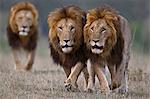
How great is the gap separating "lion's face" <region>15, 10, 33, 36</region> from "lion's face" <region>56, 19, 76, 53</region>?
4.32 m

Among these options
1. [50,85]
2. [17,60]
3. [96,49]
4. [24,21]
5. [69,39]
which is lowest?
[17,60]

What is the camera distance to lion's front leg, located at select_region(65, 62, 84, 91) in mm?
10594

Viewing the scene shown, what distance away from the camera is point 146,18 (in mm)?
29641

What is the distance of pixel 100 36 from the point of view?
34.0 ft

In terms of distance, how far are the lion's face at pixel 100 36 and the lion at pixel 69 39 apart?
0.69ft

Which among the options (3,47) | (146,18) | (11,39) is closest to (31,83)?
(11,39)

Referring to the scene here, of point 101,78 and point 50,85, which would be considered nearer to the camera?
point 101,78

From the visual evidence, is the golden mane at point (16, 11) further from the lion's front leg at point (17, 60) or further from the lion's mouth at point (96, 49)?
the lion's mouth at point (96, 49)

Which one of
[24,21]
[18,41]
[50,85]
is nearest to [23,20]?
[24,21]

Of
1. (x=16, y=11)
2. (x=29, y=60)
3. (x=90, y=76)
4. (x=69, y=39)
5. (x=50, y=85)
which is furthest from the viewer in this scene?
(x=16, y=11)

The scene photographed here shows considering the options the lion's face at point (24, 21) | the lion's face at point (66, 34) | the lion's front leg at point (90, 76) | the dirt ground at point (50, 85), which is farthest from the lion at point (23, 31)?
the lion's face at point (66, 34)

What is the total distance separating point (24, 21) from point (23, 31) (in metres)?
0.25

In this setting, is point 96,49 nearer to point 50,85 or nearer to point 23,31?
point 50,85

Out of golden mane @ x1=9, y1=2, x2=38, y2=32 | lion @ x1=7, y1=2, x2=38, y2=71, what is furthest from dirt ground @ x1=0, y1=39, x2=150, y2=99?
golden mane @ x1=9, y1=2, x2=38, y2=32
